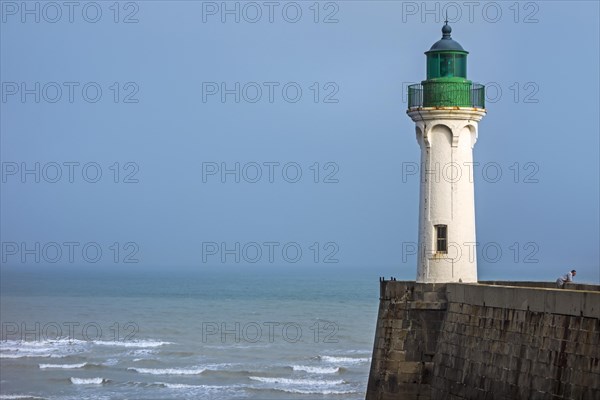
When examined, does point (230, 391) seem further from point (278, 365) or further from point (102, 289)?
point (102, 289)

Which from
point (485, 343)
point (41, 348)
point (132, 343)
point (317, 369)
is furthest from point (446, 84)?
point (132, 343)

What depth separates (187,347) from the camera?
56062mm

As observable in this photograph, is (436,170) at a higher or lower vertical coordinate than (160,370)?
higher

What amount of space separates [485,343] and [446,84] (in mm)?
5228

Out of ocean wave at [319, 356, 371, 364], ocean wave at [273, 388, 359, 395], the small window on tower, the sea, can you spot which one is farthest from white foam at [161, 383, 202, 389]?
the small window on tower

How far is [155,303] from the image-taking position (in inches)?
3819

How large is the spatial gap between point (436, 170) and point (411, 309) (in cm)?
242

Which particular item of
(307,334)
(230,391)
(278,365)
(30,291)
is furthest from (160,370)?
(30,291)

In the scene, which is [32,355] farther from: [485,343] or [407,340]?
[485,343]

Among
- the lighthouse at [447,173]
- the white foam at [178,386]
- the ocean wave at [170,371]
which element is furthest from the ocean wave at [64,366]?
the lighthouse at [447,173]

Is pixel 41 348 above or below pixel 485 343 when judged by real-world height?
below

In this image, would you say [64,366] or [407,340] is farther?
[64,366]

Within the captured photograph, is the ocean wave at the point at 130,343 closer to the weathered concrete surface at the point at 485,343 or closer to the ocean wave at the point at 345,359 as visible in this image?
the ocean wave at the point at 345,359

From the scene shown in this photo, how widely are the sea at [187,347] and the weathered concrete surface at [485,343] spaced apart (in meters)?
15.1
